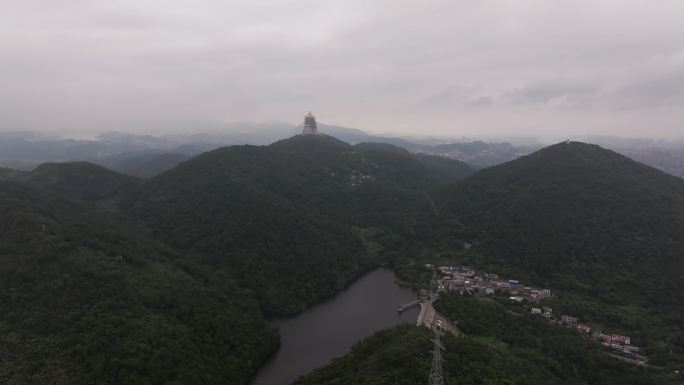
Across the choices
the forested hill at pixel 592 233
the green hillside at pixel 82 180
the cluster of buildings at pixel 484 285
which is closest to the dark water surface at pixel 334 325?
the cluster of buildings at pixel 484 285

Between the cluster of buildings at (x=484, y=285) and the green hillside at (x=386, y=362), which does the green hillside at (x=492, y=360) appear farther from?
the cluster of buildings at (x=484, y=285)

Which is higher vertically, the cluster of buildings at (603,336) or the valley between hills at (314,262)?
the valley between hills at (314,262)

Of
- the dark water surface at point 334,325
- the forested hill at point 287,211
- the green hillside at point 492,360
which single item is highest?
the forested hill at point 287,211

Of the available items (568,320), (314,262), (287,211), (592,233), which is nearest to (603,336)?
(568,320)

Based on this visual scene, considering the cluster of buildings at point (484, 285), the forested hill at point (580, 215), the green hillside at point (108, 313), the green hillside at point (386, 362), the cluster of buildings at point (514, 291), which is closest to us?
the green hillside at point (386, 362)

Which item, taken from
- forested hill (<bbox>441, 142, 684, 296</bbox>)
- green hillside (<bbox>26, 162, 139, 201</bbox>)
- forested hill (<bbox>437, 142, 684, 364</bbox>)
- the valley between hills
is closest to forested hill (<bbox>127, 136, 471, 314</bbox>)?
the valley between hills

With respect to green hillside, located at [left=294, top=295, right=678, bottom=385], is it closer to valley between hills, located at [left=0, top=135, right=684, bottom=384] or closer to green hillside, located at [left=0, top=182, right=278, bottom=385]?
valley between hills, located at [left=0, top=135, right=684, bottom=384]
